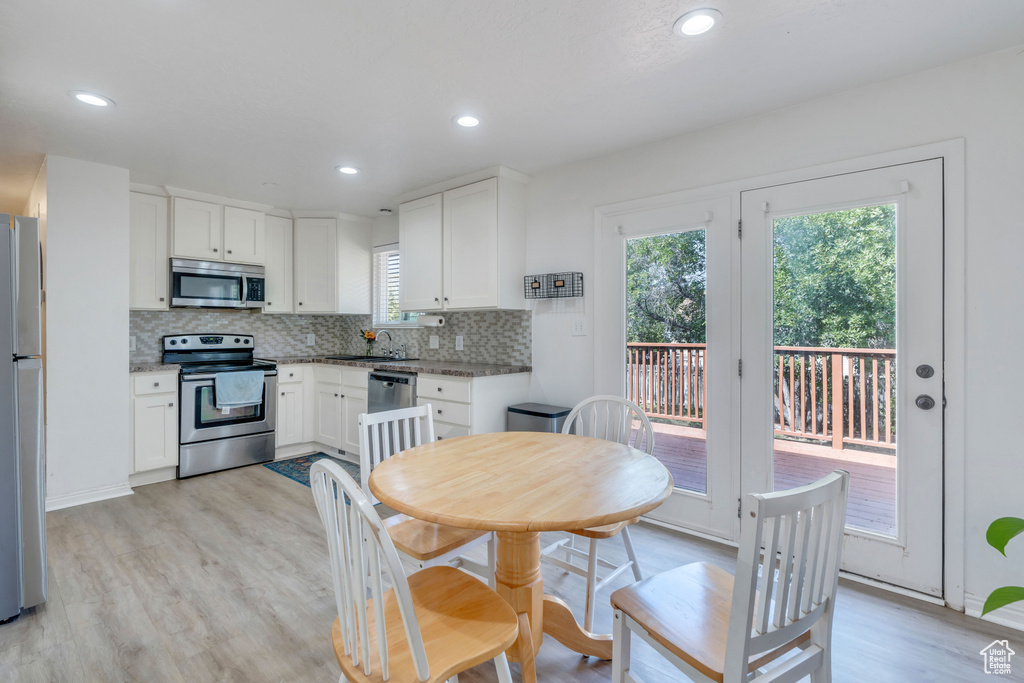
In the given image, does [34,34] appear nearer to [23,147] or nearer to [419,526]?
[23,147]

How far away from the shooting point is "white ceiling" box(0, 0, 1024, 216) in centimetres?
175

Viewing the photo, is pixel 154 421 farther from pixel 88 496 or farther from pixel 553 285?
pixel 553 285

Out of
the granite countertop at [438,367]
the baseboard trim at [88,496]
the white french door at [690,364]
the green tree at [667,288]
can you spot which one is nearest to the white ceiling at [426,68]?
the white french door at [690,364]

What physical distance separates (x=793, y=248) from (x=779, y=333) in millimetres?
441

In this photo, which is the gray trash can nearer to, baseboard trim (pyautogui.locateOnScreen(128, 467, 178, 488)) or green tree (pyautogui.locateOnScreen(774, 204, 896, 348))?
green tree (pyautogui.locateOnScreen(774, 204, 896, 348))

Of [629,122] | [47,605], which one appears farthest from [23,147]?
[629,122]

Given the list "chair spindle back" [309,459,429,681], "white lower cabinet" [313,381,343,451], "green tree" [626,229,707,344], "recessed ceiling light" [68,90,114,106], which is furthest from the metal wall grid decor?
"recessed ceiling light" [68,90,114,106]

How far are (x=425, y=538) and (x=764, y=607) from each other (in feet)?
3.50

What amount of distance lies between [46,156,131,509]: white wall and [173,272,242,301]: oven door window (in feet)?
1.73

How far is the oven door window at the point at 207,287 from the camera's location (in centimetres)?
391

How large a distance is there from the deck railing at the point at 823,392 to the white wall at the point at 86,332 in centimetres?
379

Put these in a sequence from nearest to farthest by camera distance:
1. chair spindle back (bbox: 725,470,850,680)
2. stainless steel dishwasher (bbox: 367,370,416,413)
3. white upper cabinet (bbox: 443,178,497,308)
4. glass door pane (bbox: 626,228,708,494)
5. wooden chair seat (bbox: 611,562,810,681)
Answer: chair spindle back (bbox: 725,470,850,680) < wooden chair seat (bbox: 611,562,810,681) < glass door pane (bbox: 626,228,708,494) < white upper cabinet (bbox: 443,178,497,308) < stainless steel dishwasher (bbox: 367,370,416,413)

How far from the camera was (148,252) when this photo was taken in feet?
12.5

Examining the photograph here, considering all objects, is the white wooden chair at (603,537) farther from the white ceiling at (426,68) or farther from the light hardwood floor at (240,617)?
the white ceiling at (426,68)
